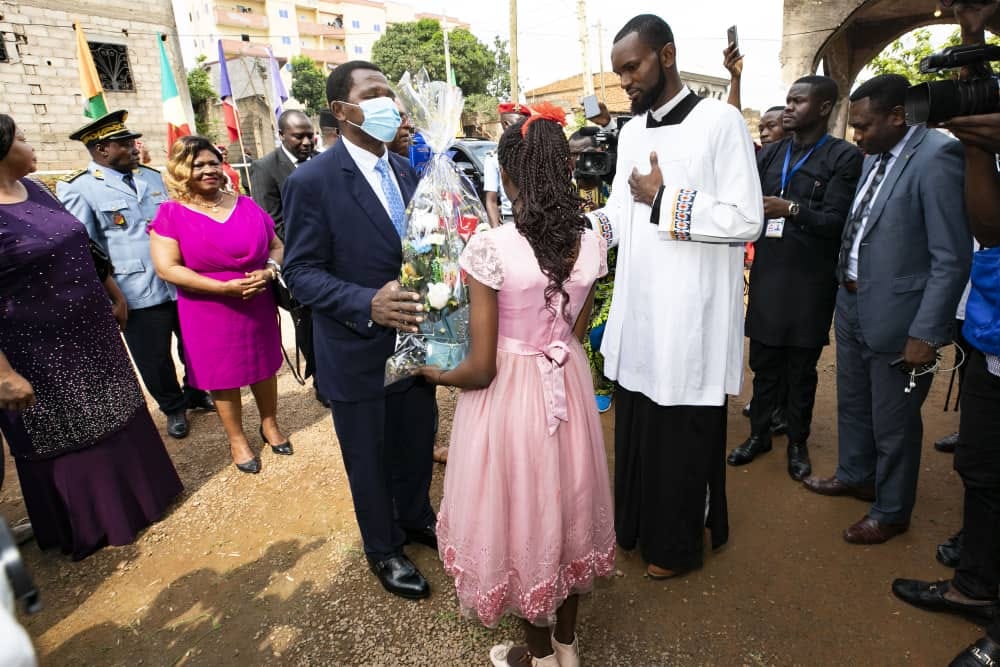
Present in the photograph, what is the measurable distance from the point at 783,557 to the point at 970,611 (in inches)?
A: 28.1

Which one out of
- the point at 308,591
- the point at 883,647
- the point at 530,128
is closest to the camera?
the point at 530,128

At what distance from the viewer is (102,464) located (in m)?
2.99

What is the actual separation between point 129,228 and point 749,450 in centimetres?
479

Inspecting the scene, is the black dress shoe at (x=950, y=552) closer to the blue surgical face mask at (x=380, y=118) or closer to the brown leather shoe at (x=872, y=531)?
the brown leather shoe at (x=872, y=531)

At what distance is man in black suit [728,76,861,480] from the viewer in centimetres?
310

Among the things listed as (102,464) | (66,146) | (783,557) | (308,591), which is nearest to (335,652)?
(308,591)

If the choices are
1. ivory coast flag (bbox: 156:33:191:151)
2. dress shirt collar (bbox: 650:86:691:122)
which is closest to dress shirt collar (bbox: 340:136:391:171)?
dress shirt collar (bbox: 650:86:691:122)

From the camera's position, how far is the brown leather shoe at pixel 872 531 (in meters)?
2.79

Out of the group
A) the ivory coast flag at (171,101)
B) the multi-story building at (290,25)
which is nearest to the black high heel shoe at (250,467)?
the ivory coast flag at (171,101)

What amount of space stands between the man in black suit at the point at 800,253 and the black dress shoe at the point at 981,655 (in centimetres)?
144

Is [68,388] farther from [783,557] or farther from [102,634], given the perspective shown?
[783,557]

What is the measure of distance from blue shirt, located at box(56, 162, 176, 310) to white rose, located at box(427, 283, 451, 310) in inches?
132

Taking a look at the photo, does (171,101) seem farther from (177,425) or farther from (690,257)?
(690,257)

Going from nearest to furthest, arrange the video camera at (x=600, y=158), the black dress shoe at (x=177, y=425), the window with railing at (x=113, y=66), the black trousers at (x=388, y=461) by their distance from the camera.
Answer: the black trousers at (x=388, y=461)
the video camera at (x=600, y=158)
the black dress shoe at (x=177, y=425)
the window with railing at (x=113, y=66)
